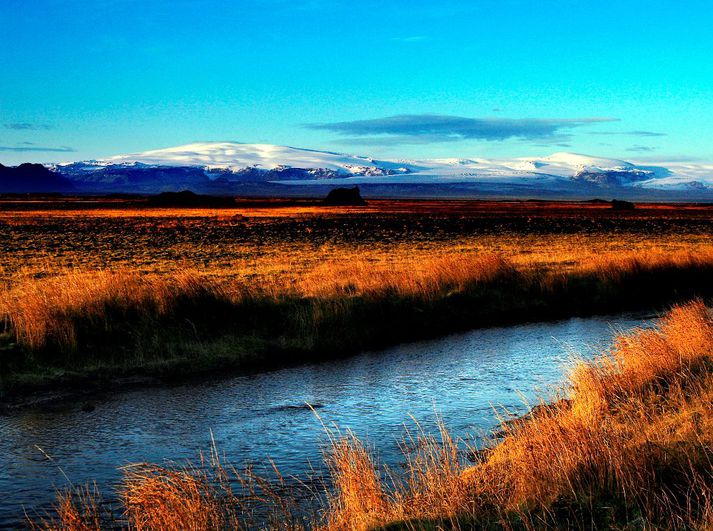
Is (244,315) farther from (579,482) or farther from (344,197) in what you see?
(344,197)

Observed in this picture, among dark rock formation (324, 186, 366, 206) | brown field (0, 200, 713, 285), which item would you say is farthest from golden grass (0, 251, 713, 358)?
dark rock formation (324, 186, 366, 206)

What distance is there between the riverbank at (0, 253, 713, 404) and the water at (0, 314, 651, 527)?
4.26ft

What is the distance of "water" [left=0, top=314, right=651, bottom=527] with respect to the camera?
10.6 m

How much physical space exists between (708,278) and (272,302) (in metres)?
18.2

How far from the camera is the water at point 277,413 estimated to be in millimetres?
10602

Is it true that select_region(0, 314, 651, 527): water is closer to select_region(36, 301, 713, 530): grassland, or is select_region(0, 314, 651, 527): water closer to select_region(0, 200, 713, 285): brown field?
select_region(36, 301, 713, 530): grassland

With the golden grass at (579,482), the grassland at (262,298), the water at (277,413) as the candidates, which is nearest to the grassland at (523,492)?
the golden grass at (579,482)

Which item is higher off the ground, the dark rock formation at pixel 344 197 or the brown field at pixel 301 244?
the dark rock formation at pixel 344 197

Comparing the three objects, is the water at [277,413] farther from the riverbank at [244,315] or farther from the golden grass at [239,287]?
the golden grass at [239,287]

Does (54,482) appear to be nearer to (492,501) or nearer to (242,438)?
(242,438)

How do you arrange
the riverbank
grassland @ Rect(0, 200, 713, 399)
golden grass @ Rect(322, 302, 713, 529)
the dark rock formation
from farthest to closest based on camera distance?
the dark rock formation, grassland @ Rect(0, 200, 713, 399), the riverbank, golden grass @ Rect(322, 302, 713, 529)

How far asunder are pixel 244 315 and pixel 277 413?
647 cm

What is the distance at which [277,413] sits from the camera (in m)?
13.1

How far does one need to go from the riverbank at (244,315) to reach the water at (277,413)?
1.30 m
